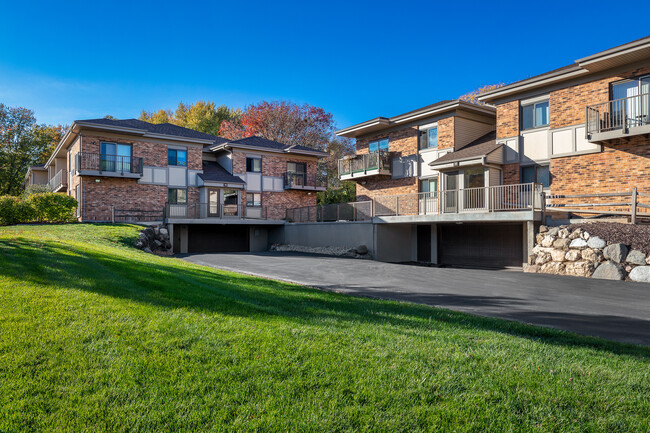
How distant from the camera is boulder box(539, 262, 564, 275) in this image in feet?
47.6

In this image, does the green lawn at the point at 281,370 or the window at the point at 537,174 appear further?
the window at the point at 537,174

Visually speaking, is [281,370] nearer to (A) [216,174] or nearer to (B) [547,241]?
(B) [547,241]

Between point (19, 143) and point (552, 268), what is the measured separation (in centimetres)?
5311

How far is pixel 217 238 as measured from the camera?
31.5 metres

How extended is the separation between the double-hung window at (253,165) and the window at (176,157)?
4.71 m

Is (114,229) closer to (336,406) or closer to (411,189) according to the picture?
(411,189)

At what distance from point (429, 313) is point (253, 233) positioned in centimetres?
2586

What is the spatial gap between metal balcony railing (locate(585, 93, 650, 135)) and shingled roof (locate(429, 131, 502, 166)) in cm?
430

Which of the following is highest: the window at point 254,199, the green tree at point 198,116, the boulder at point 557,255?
the green tree at point 198,116

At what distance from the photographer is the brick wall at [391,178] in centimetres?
2588

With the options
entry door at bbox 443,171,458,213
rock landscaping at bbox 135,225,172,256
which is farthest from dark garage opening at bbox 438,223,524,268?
rock landscaping at bbox 135,225,172,256

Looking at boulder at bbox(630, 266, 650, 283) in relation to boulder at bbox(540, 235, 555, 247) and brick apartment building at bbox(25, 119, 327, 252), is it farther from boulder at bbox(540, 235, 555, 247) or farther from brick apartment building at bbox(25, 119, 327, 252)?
brick apartment building at bbox(25, 119, 327, 252)

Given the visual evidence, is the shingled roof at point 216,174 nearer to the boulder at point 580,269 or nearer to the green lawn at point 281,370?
the boulder at point 580,269

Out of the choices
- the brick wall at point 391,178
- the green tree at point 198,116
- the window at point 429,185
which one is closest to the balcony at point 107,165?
the brick wall at point 391,178
